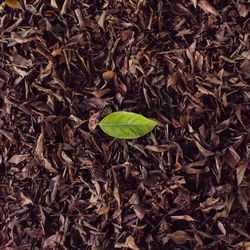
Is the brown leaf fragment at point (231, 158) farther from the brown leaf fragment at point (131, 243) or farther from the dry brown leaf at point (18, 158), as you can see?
the dry brown leaf at point (18, 158)

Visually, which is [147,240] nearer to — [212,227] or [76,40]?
[212,227]

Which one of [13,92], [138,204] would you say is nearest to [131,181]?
[138,204]

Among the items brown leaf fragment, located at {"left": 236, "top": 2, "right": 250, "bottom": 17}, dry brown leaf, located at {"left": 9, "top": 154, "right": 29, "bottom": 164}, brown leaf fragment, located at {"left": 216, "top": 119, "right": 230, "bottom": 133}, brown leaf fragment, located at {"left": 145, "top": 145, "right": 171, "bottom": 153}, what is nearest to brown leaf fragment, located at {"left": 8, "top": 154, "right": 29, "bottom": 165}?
dry brown leaf, located at {"left": 9, "top": 154, "right": 29, "bottom": 164}

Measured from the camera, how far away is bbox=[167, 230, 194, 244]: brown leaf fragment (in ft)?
3.03

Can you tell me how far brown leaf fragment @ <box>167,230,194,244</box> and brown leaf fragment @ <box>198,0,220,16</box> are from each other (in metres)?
0.40

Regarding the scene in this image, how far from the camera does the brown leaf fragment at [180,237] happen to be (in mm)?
922

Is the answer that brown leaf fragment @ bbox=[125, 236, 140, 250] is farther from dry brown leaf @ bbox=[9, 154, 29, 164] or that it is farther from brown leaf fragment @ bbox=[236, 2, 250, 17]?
brown leaf fragment @ bbox=[236, 2, 250, 17]

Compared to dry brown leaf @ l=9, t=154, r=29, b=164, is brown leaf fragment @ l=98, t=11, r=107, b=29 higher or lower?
higher

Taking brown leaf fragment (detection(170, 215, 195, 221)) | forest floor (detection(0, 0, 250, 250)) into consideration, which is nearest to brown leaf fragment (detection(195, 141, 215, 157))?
forest floor (detection(0, 0, 250, 250))

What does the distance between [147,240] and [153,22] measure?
1.30ft

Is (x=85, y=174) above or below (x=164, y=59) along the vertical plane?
below

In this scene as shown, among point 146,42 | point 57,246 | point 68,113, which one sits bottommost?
point 57,246

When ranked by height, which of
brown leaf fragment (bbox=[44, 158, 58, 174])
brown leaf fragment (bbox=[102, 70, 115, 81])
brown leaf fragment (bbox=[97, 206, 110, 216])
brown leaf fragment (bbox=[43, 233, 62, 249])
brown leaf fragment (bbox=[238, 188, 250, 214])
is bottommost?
brown leaf fragment (bbox=[43, 233, 62, 249])

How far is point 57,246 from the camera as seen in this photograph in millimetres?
951
